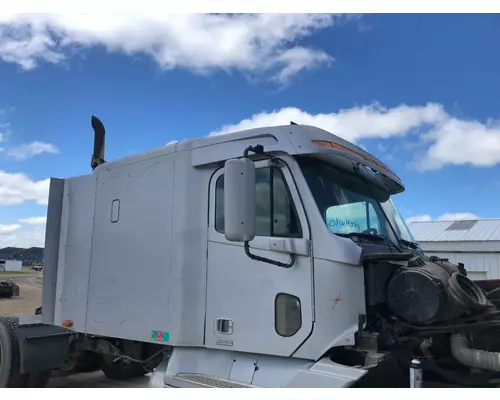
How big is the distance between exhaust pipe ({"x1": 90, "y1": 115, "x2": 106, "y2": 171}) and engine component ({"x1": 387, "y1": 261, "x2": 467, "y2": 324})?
3850 mm

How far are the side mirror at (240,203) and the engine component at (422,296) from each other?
1.24 meters

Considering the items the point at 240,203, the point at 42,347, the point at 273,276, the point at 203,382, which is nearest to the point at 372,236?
the point at 273,276

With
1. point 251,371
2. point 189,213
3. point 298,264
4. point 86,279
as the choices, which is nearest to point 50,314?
point 86,279

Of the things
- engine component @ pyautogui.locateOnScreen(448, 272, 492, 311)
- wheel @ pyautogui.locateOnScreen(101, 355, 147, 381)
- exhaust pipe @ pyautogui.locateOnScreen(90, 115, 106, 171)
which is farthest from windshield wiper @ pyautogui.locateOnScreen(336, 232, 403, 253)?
wheel @ pyautogui.locateOnScreen(101, 355, 147, 381)

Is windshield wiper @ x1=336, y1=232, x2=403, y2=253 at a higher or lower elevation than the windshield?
lower

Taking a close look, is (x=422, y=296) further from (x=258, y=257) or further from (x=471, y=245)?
(x=471, y=245)

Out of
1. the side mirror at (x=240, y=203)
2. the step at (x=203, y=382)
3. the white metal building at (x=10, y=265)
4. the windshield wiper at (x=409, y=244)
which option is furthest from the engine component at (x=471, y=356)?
the white metal building at (x=10, y=265)

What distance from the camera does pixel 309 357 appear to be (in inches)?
146

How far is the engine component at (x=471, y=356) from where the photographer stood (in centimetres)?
344

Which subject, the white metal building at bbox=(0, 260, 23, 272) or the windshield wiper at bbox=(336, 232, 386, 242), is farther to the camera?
the white metal building at bbox=(0, 260, 23, 272)

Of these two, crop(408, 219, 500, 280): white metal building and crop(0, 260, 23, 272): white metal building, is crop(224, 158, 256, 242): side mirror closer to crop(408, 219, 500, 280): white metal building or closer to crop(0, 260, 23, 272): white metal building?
crop(408, 219, 500, 280): white metal building

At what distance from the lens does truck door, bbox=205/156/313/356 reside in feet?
12.5

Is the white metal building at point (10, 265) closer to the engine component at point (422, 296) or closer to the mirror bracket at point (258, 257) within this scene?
the mirror bracket at point (258, 257)

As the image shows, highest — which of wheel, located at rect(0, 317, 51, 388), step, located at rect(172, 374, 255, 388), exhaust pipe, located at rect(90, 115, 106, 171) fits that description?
exhaust pipe, located at rect(90, 115, 106, 171)
